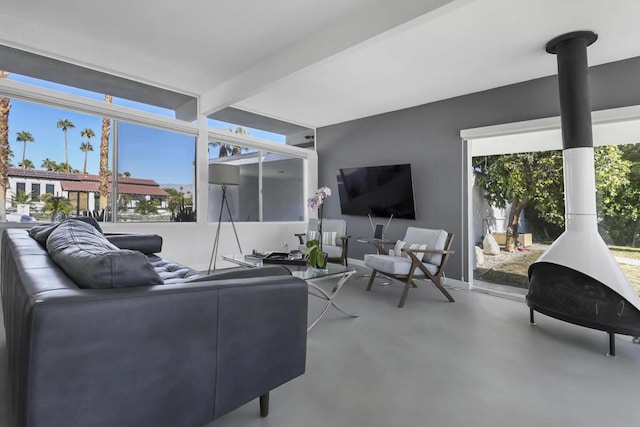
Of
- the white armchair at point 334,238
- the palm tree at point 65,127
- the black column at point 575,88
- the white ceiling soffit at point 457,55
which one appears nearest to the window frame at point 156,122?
the palm tree at point 65,127

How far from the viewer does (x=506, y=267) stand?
4.43 m

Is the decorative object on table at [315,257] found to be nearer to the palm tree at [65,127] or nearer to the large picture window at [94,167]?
the large picture window at [94,167]

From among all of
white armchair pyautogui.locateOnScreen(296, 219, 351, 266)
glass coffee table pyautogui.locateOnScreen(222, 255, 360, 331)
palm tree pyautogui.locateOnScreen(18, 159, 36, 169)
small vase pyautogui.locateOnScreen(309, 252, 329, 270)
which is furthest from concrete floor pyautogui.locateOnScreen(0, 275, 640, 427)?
palm tree pyautogui.locateOnScreen(18, 159, 36, 169)

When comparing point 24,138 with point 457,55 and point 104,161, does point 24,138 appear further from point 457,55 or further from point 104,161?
point 457,55

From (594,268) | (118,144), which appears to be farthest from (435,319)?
(118,144)

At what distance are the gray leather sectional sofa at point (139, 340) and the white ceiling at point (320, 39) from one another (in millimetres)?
2270

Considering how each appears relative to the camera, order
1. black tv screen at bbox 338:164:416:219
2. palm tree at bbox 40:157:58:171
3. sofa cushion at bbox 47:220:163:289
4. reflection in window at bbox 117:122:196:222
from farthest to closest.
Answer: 1. black tv screen at bbox 338:164:416:219
2. reflection in window at bbox 117:122:196:222
3. palm tree at bbox 40:157:58:171
4. sofa cushion at bbox 47:220:163:289

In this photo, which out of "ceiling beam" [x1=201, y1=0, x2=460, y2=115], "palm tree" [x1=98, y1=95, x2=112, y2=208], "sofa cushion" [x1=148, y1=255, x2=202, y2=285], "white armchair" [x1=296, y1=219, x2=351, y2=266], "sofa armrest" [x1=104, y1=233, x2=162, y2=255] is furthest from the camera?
"white armchair" [x1=296, y1=219, x2=351, y2=266]

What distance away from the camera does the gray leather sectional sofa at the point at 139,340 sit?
95cm

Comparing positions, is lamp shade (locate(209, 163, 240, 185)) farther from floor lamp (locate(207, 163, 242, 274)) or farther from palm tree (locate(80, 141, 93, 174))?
palm tree (locate(80, 141, 93, 174))

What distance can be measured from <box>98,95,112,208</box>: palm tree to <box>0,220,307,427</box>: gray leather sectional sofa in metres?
2.94

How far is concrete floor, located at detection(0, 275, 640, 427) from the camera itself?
1.64 metres

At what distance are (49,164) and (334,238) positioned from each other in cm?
377

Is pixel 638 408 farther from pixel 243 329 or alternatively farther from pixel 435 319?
pixel 243 329
